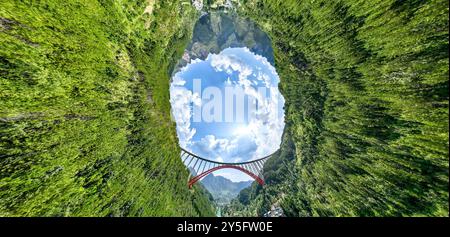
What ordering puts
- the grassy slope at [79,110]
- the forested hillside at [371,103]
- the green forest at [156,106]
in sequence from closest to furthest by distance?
the grassy slope at [79,110]
the green forest at [156,106]
the forested hillside at [371,103]

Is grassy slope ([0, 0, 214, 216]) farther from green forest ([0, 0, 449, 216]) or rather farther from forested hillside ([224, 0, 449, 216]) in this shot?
forested hillside ([224, 0, 449, 216])

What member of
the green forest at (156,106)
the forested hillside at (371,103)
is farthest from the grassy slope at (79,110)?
the forested hillside at (371,103)

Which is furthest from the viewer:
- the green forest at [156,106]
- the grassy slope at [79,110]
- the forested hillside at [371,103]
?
the forested hillside at [371,103]

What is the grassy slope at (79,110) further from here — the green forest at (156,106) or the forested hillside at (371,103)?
the forested hillside at (371,103)

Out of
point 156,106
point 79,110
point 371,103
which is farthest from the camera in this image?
point 156,106

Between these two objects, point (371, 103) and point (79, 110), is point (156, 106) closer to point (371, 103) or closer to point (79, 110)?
point (79, 110)

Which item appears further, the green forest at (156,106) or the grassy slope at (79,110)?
the green forest at (156,106)

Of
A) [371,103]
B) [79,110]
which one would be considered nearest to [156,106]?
[79,110]
